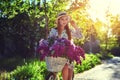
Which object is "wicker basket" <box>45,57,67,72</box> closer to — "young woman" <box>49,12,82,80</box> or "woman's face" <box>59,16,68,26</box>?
"young woman" <box>49,12,82,80</box>

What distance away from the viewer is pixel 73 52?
215 inches

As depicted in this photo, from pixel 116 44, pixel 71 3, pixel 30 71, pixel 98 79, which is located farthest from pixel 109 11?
pixel 30 71

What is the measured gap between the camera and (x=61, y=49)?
5.36 meters

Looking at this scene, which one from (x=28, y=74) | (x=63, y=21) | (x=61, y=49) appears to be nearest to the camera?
(x=61, y=49)

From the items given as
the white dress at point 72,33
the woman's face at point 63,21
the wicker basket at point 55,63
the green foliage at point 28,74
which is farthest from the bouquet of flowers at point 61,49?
the green foliage at point 28,74

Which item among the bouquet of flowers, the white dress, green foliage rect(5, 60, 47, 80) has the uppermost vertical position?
the white dress

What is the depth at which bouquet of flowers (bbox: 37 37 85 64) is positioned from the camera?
534 cm

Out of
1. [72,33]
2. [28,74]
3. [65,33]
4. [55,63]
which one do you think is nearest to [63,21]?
[65,33]

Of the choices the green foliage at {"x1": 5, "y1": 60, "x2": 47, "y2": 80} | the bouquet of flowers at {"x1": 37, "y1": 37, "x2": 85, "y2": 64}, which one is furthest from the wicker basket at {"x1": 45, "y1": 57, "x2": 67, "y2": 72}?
the green foliage at {"x1": 5, "y1": 60, "x2": 47, "y2": 80}

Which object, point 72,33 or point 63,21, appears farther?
point 72,33

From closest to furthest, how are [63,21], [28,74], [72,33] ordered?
[63,21] → [72,33] → [28,74]

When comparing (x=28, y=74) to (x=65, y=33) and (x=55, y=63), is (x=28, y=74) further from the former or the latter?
(x=55, y=63)

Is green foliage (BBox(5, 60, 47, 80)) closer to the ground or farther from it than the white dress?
closer to the ground

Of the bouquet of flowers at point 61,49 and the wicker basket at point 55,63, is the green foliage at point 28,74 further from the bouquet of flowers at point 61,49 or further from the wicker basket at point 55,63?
the wicker basket at point 55,63
